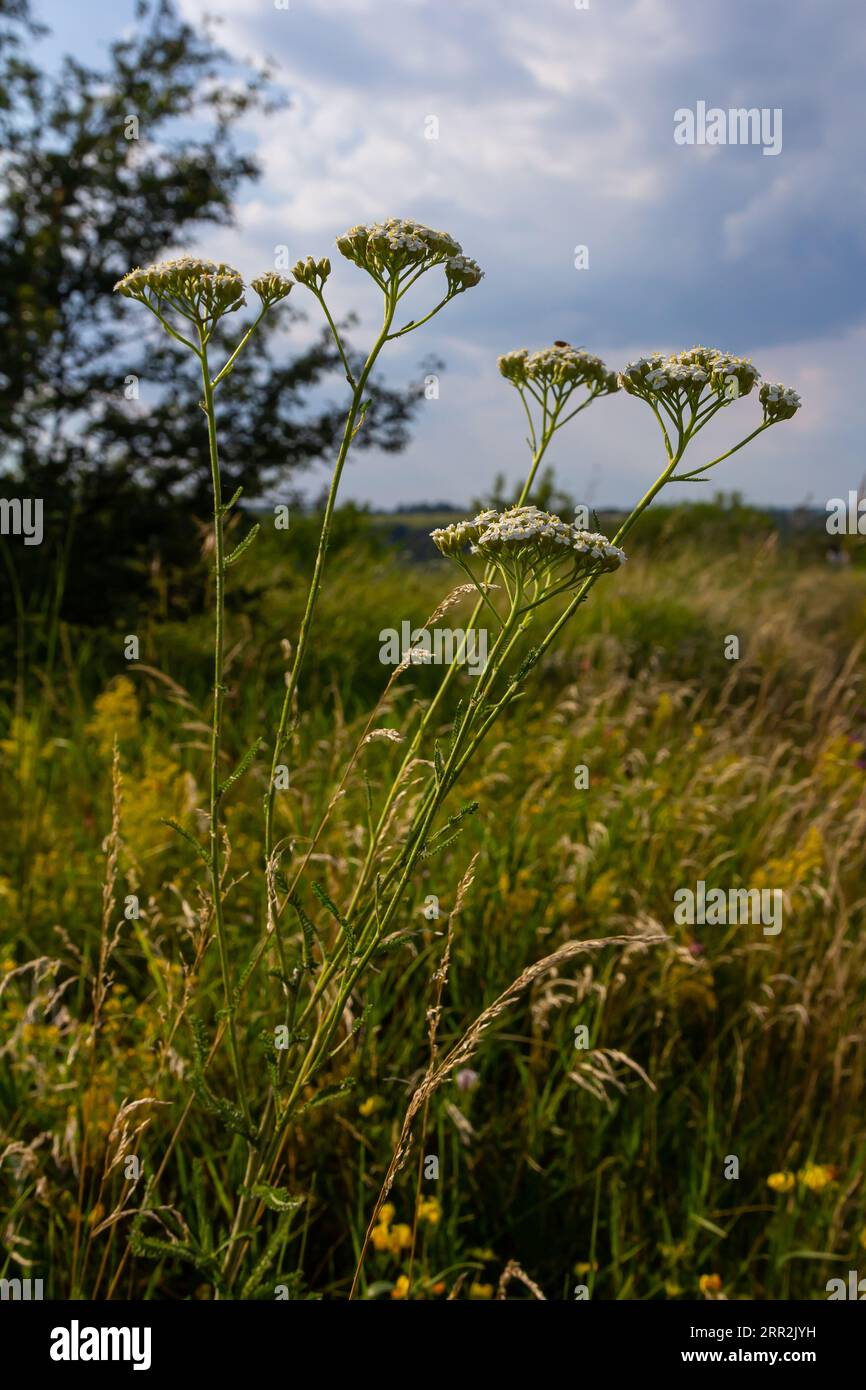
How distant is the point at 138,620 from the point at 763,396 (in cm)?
487

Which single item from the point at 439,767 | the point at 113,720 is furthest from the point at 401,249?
the point at 113,720

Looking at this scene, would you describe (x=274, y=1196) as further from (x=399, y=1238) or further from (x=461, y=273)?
(x=461, y=273)

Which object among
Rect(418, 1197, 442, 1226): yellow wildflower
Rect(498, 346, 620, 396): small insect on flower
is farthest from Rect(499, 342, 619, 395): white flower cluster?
Rect(418, 1197, 442, 1226): yellow wildflower

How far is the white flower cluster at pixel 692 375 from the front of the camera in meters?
1.47

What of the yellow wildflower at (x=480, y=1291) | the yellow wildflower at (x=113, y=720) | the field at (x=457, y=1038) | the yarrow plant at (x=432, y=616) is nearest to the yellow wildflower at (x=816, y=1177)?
the field at (x=457, y=1038)

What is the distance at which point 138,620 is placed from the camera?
5.93 meters

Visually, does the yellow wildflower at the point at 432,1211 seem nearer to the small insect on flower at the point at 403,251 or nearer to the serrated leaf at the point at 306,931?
the serrated leaf at the point at 306,931

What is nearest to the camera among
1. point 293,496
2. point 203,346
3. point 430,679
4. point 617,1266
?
point 203,346

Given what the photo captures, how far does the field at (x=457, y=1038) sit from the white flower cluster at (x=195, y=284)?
0.79 metres

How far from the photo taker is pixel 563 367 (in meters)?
1.67
